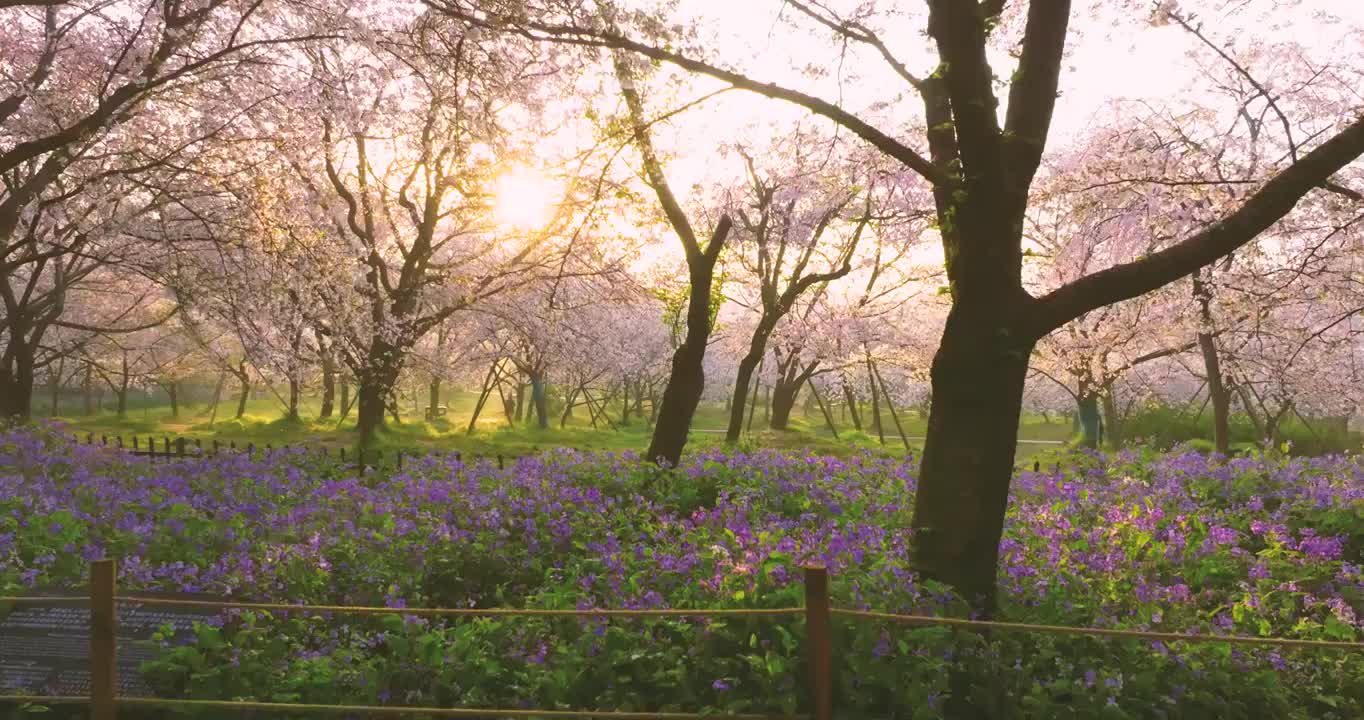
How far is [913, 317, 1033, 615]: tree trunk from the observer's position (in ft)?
19.9

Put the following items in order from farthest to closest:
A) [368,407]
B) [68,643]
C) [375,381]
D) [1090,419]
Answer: [1090,419] → [368,407] → [375,381] → [68,643]

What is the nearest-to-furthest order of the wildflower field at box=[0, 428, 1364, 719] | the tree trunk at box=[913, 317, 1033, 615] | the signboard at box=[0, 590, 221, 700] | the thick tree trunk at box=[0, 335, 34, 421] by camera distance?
the wildflower field at box=[0, 428, 1364, 719], the signboard at box=[0, 590, 221, 700], the tree trunk at box=[913, 317, 1033, 615], the thick tree trunk at box=[0, 335, 34, 421]

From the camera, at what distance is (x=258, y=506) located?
9391 mm

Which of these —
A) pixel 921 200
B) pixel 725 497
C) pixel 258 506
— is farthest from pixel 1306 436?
pixel 258 506

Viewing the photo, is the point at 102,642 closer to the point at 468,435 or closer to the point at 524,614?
the point at 524,614

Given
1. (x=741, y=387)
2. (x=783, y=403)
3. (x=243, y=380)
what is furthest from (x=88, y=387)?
(x=741, y=387)

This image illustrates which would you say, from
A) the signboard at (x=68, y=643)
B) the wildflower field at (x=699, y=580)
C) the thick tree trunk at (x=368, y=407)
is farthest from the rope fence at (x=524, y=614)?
the thick tree trunk at (x=368, y=407)

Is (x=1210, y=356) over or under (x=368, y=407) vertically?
over

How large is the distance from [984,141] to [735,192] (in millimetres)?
23336

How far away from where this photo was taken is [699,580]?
5973 millimetres

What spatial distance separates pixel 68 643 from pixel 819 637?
466 centimetres

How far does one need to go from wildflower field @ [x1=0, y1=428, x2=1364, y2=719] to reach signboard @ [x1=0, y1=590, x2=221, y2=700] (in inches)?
6.6

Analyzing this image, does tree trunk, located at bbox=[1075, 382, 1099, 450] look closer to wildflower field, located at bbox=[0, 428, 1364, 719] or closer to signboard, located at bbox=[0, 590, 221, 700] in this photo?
wildflower field, located at bbox=[0, 428, 1364, 719]

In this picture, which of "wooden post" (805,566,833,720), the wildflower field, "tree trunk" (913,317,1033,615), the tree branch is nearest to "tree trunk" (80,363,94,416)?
the wildflower field
